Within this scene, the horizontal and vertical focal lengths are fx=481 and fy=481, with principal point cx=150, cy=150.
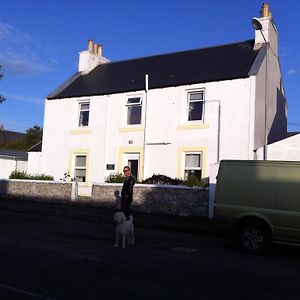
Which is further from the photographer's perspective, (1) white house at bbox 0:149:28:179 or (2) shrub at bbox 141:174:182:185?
(1) white house at bbox 0:149:28:179

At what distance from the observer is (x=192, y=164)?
70.3 ft

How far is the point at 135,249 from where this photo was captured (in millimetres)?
10508

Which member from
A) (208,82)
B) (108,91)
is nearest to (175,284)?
(208,82)

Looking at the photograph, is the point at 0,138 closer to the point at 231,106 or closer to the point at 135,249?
the point at 231,106

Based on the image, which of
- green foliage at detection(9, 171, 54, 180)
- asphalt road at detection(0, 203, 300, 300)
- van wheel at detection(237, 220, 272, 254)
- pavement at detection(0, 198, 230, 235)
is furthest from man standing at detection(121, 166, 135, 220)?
green foliage at detection(9, 171, 54, 180)

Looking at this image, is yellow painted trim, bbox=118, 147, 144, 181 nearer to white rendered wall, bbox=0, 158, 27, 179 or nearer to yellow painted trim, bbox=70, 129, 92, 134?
yellow painted trim, bbox=70, 129, 92, 134

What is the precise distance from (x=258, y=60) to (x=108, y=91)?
750 centimetres

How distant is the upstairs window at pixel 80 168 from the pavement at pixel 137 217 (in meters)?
3.54

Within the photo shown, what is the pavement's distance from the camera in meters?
14.3

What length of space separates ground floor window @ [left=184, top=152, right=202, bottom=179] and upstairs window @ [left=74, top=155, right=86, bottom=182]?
19.0 feet

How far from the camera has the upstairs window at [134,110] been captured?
23203mm

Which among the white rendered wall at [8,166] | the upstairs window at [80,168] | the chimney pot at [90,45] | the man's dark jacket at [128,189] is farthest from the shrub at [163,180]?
the white rendered wall at [8,166]

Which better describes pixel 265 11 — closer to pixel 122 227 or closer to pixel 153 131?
pixel 153 131

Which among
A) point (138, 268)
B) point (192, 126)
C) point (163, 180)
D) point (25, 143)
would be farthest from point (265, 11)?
point (25, 143)
